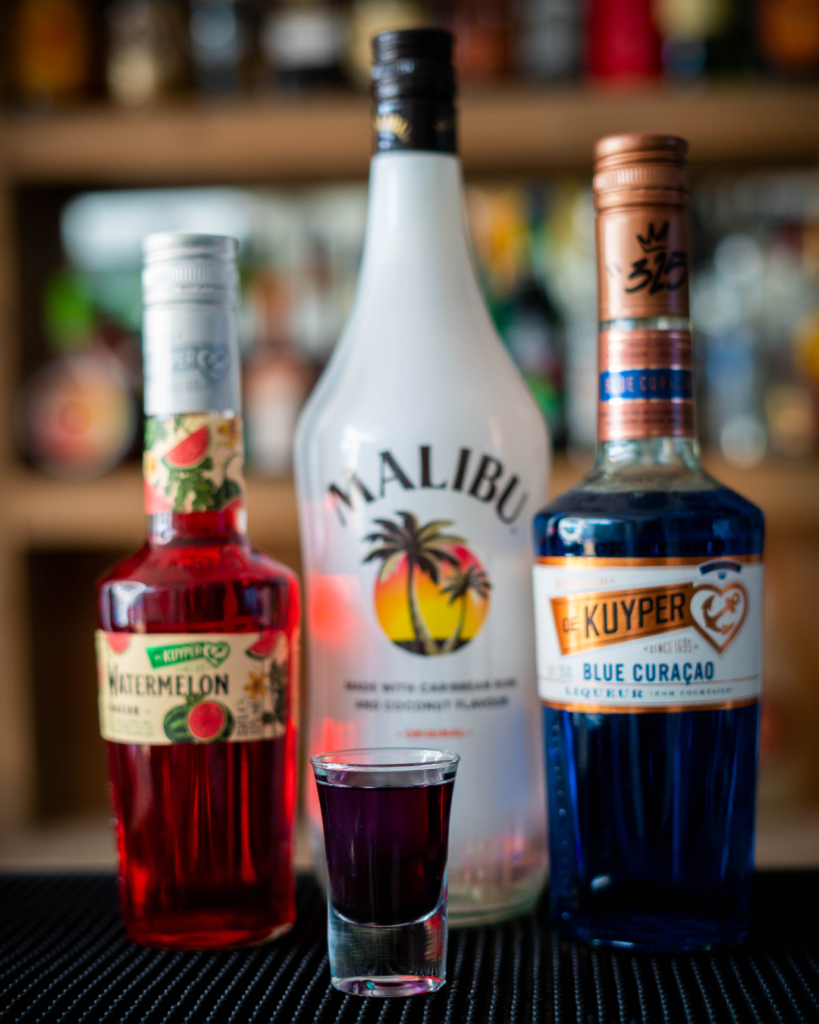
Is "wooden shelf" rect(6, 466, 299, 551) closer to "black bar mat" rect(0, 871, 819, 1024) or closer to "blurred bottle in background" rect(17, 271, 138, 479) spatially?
"blurred bottle in background" rect(17, 271, 138, 479)

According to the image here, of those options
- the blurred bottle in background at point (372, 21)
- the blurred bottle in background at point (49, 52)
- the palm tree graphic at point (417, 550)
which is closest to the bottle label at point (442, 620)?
the palm tree graphic at point (417, 550)

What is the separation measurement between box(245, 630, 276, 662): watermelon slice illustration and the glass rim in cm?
7

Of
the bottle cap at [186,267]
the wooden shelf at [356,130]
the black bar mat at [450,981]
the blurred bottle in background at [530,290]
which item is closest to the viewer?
the black bar mat at [450,981]

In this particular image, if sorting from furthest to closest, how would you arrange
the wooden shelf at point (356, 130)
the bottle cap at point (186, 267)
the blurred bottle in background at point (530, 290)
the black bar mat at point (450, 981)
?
the blurred bottle in background at point (530, 290) < the wooden shelf at point (356, 130) < the bottle cap at point (186, 267) < the black bar mat at point (450, 981)

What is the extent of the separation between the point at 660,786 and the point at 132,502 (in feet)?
3.29

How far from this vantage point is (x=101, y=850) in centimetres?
143

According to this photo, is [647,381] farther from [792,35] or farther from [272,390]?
[792,35]

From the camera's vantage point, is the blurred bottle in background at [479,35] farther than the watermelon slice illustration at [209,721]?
Yes

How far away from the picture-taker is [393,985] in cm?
49

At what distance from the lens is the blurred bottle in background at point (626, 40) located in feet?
4.64

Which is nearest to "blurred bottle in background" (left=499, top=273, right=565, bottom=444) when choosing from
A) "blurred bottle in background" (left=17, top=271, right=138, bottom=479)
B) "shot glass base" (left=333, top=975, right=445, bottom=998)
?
"blurred bottle in background" (left=17, top=271, right=138, bottom=479)

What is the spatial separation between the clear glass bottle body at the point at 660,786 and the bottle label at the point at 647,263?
14 millimetres

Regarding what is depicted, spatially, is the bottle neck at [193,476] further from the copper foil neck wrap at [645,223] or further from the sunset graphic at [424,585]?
the copper foil neck wrap at [645,223]

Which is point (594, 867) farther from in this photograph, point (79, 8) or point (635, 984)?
point (79, 8)
